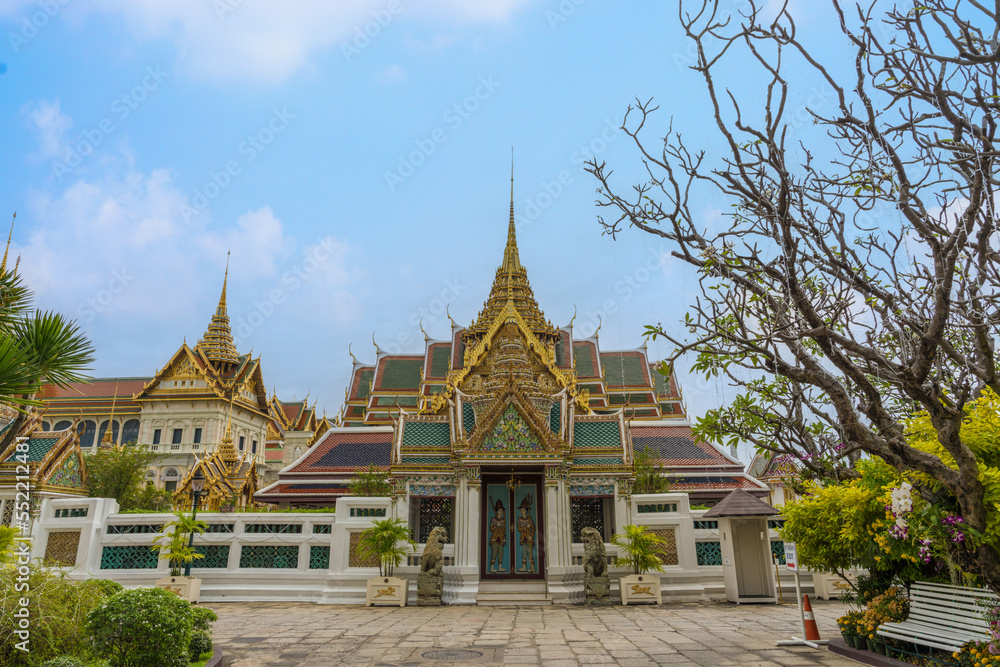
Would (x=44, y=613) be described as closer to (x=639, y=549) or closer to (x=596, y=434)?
(x=639, y=549)

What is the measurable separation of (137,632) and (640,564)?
9.15 metres

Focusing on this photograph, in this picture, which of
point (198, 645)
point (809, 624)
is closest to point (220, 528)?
point (198, 645)

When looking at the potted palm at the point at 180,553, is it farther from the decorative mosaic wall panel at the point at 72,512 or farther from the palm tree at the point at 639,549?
the palm tree at the point at 639,549

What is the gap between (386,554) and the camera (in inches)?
463

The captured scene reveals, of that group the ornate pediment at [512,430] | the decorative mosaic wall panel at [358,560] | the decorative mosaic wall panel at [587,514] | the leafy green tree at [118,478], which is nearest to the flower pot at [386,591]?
the decorative mosaic wall panel at [358,560]

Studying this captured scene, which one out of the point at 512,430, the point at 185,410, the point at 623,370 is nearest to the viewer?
the point at 512,430

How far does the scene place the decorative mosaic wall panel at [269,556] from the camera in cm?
1286

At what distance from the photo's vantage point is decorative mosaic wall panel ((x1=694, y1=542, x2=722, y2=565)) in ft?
42.6

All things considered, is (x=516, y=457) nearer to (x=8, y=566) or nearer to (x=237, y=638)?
(x=237, y=638)

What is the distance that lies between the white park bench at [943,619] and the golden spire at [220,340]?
46786 mm

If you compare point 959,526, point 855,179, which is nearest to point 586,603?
point 959,526

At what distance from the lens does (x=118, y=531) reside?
13.1m

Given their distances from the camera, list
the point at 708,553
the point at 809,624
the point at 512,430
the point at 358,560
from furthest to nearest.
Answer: the point at 512,430 < the point at 708,553 < the point at 358,560 < the point at 809,624

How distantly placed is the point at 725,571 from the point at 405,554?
617 centimetres
